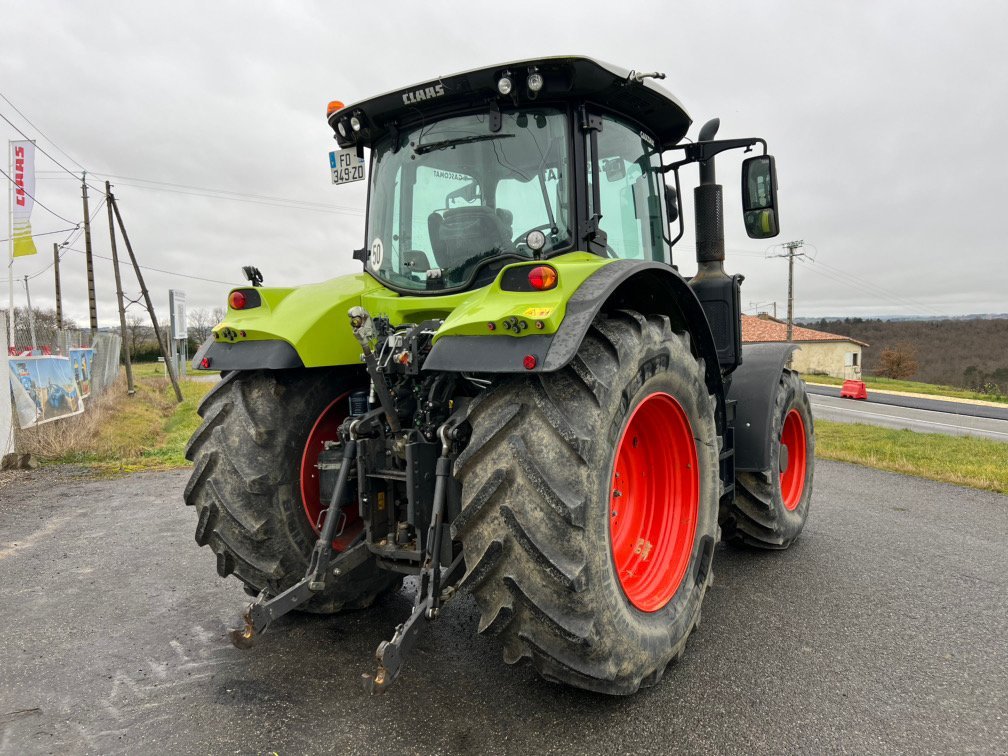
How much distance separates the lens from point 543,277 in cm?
218

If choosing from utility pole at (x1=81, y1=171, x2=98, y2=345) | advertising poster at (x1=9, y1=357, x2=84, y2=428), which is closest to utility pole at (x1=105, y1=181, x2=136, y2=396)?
utility pole at (x1=81, y1=171, x2=98, y2=345)

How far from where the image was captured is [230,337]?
2.81 m

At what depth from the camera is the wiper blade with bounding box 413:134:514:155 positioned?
286 centimetres

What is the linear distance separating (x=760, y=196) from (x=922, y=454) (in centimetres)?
667

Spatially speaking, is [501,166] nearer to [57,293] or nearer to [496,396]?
[496,396]

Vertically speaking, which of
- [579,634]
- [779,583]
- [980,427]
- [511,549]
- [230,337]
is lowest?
[980,427]

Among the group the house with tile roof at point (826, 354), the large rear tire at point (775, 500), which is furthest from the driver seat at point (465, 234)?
the house with tile roof at point (826, 354)

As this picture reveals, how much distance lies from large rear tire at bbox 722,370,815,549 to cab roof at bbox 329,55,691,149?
208cm

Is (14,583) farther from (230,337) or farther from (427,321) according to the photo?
(427,321)

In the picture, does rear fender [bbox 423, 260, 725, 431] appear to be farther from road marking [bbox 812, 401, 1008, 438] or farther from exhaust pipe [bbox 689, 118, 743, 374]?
road marking [bbox 812, 401, 1008, 438]

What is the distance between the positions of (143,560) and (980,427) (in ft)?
66.4

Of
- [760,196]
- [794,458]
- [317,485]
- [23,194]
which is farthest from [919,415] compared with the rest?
[23,194]

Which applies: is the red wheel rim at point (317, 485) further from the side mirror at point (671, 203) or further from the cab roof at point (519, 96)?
the side mirror at point (671, 203)

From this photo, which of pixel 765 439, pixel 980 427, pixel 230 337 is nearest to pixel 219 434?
pixel 230 337
